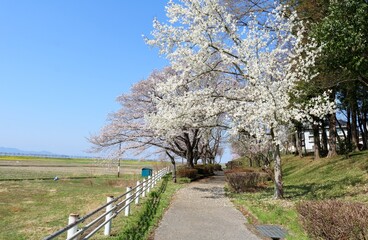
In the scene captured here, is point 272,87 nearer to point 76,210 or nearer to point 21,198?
point 76,210

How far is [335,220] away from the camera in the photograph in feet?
19.7

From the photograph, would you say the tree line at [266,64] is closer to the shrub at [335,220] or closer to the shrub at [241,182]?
the shrub at [241,182]

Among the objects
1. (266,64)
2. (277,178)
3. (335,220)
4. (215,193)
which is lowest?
(215,193)

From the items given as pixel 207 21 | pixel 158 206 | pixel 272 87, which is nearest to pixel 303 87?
pixel 272 87

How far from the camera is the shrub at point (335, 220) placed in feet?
18.6

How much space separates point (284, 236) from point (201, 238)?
2.13m

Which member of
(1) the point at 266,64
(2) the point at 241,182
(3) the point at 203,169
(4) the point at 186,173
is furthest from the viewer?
(3) the point at 203,169

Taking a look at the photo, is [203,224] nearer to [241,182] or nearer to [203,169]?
[241,182]

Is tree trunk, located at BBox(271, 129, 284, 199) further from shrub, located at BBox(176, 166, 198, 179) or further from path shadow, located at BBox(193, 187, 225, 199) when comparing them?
shrub, located at BBox(176, 166, 198, 179)

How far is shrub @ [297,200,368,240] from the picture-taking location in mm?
5684

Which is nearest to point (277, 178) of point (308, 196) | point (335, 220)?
point (308, 196)

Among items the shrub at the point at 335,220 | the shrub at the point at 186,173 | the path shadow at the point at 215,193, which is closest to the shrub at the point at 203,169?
the shrub at the point at 186,173

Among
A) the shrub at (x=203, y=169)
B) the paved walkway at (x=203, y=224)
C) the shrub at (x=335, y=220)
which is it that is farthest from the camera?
the shrub at (x=203, y=169)

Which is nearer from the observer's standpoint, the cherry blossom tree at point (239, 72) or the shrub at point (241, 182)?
the cherry blossom tree at point (239, 72)
